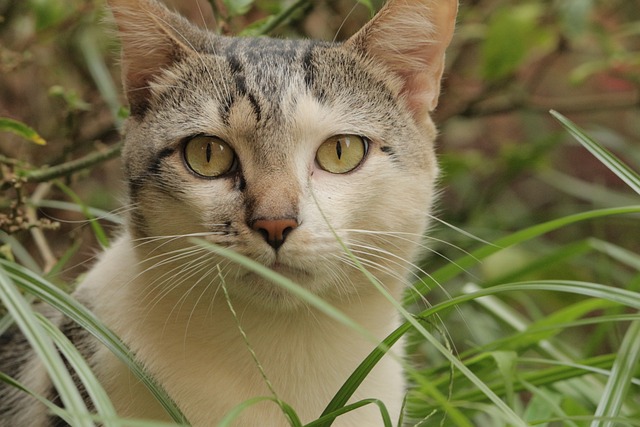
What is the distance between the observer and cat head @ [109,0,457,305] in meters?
1.17

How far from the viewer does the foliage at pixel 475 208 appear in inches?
45.4


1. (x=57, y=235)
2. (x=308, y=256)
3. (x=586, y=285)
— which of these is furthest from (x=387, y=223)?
(x=57, y=235)

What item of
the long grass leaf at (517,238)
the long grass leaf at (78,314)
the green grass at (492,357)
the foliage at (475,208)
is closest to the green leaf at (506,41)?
the foliage at (475,208)

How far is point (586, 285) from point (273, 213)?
0.47 m

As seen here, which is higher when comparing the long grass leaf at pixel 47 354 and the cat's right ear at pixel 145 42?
the cat's right ear at pixel 145 42

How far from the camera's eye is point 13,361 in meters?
1.56

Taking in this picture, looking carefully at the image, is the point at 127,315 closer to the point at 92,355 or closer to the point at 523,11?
the point at 92,355

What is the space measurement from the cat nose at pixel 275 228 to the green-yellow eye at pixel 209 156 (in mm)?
158

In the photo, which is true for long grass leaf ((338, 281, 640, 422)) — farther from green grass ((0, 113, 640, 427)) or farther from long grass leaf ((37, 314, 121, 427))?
long grass leaf ((37, 314, 121, 427))

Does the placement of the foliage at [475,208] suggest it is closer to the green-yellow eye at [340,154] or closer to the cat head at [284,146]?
the cat head at [284,146]

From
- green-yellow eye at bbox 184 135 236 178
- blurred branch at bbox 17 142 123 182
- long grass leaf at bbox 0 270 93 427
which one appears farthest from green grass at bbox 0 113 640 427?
blurred branch at bbox 17 142 123 182

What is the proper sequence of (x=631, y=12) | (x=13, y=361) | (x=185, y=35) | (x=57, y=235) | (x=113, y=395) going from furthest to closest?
1. (x=631, y=12)
2. (x=57, y=235)
3. (x=13, y=361)
4. (x=185, y=35)
5. (x=113, y=395)

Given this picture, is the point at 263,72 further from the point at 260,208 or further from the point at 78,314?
the point at 78,314

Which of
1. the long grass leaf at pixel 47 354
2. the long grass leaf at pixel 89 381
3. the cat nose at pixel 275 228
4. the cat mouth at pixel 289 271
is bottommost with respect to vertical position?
the long grass leaf at pixel 89 381
